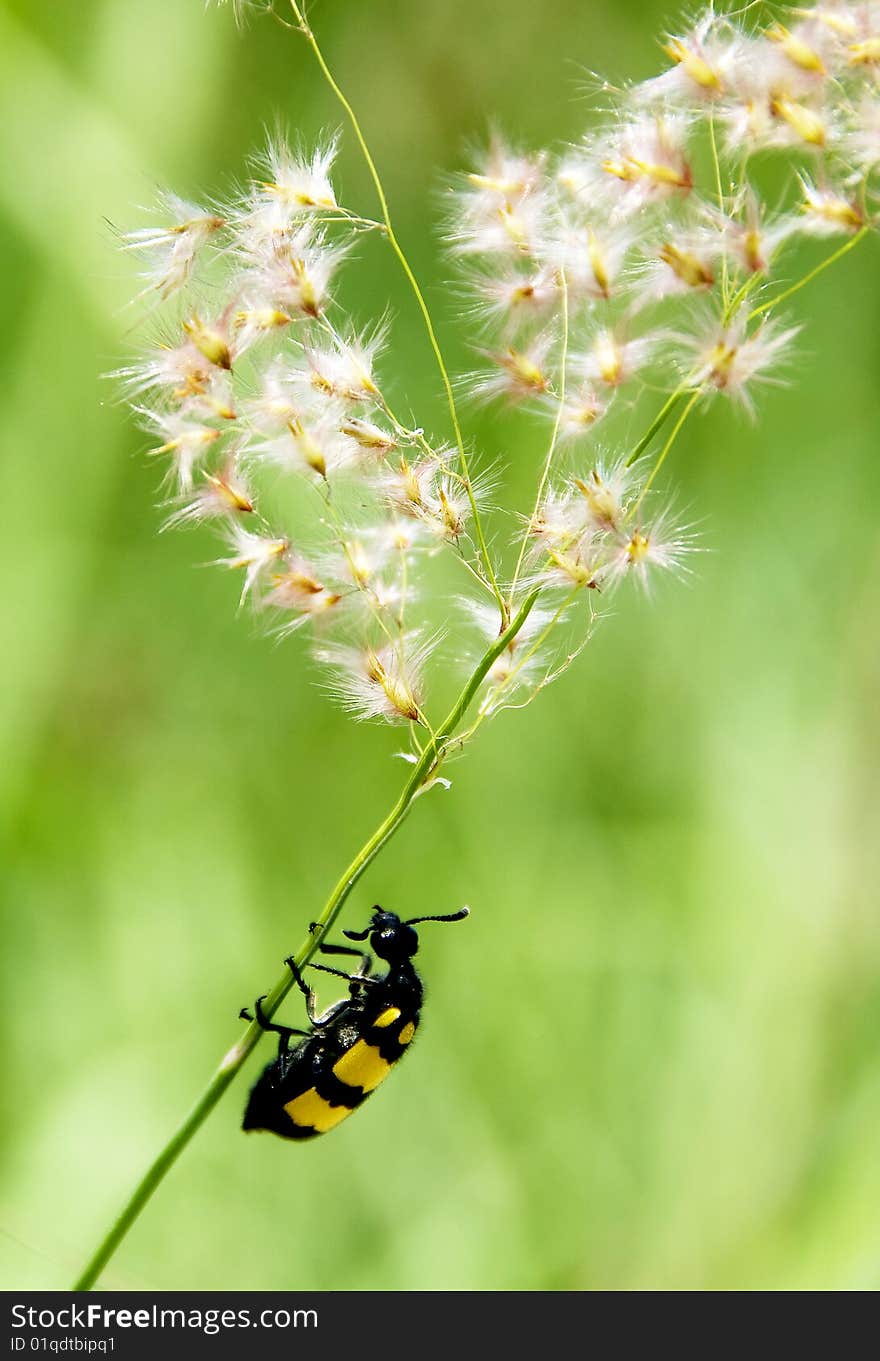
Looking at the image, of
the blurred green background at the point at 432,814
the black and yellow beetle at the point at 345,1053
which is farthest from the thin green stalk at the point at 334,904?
the blurred green background at the point at 432,814

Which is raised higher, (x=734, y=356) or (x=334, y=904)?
(x=734, y=356)

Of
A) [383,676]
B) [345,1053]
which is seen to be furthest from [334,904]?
[345,1053]

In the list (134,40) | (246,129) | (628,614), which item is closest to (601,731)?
(628,614)

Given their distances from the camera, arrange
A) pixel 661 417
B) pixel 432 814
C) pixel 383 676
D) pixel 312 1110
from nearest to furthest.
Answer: pixel 661 417
pixel 383 676
pixel 312 1110
pixel 432 814

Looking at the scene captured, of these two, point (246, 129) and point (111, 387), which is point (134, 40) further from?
point (111, 387)

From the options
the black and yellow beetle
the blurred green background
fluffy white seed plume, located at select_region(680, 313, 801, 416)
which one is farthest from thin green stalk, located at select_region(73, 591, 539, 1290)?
the blurred green background

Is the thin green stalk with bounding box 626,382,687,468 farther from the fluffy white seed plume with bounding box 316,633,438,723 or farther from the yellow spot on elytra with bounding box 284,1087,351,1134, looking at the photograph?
the yellow spot on elytra with bounding box 284,1087,351,1134

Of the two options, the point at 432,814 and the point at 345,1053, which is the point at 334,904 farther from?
the point at 432,814
